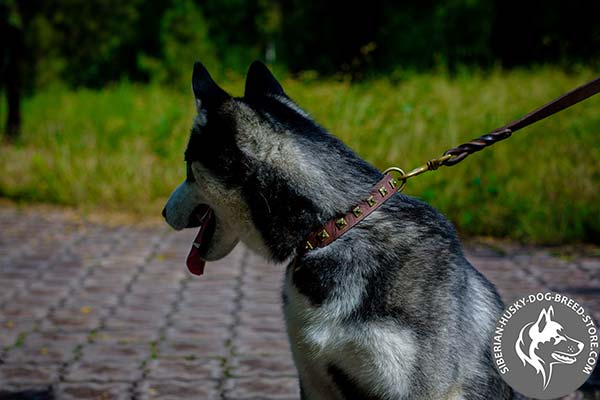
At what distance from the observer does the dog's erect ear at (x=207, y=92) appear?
2.92 m

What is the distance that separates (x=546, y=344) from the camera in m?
3.11

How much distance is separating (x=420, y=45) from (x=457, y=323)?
89.2 ft

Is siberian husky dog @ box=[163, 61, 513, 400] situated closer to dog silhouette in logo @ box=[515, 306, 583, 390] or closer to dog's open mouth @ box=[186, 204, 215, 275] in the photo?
dog's open mouth @ box=[186, 204, 215, 275]

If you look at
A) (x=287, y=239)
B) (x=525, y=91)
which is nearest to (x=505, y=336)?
(x=287, y=239)

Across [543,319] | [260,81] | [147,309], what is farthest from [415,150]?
[260,81]

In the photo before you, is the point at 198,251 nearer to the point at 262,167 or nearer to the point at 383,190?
the point at 262,167

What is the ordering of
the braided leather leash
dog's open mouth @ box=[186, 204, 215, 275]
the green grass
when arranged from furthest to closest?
the green grass < dog's open mouth @ box=[186, 204, 215, 275] < the braided leather leash

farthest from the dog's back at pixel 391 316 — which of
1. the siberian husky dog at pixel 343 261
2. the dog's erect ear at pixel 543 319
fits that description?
the dog's erect ear at pixel 543 319

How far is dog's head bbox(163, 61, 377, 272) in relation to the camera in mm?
2844

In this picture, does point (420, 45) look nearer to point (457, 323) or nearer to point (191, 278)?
point (191, 278)

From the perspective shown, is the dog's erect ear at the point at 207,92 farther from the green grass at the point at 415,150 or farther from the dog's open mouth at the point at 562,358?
the green grass at the point at 415,150

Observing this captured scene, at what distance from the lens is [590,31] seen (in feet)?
75.0

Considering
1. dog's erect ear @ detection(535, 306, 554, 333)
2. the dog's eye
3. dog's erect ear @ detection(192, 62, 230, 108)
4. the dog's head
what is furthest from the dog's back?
dog's erect ear @ detection(192, 62, 230, 108)

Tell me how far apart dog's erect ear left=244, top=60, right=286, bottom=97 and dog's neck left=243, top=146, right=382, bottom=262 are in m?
0.42
